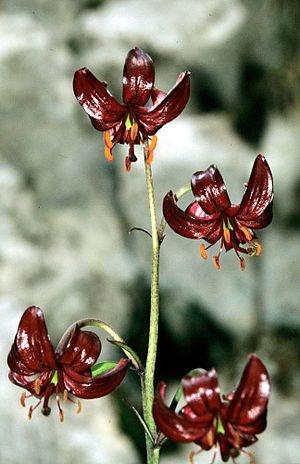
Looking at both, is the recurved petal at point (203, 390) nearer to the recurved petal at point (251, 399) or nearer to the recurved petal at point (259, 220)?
the recurved petal at point (251, 399)

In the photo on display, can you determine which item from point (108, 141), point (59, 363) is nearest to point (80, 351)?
point (59, 363)

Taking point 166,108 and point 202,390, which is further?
point 166,108

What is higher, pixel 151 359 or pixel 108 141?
pixel 108 141

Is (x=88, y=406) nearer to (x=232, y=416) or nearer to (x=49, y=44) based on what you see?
(x=49, y=44)

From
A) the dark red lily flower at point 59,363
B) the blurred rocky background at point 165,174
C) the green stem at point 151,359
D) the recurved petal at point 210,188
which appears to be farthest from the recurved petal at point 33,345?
the blurred rocky background at point 165,174

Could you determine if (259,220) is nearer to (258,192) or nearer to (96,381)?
(258,192)

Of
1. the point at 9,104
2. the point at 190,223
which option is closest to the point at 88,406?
the point at 9,104

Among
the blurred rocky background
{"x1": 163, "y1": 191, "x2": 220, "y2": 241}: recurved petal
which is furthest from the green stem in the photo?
the blurred rocky background
